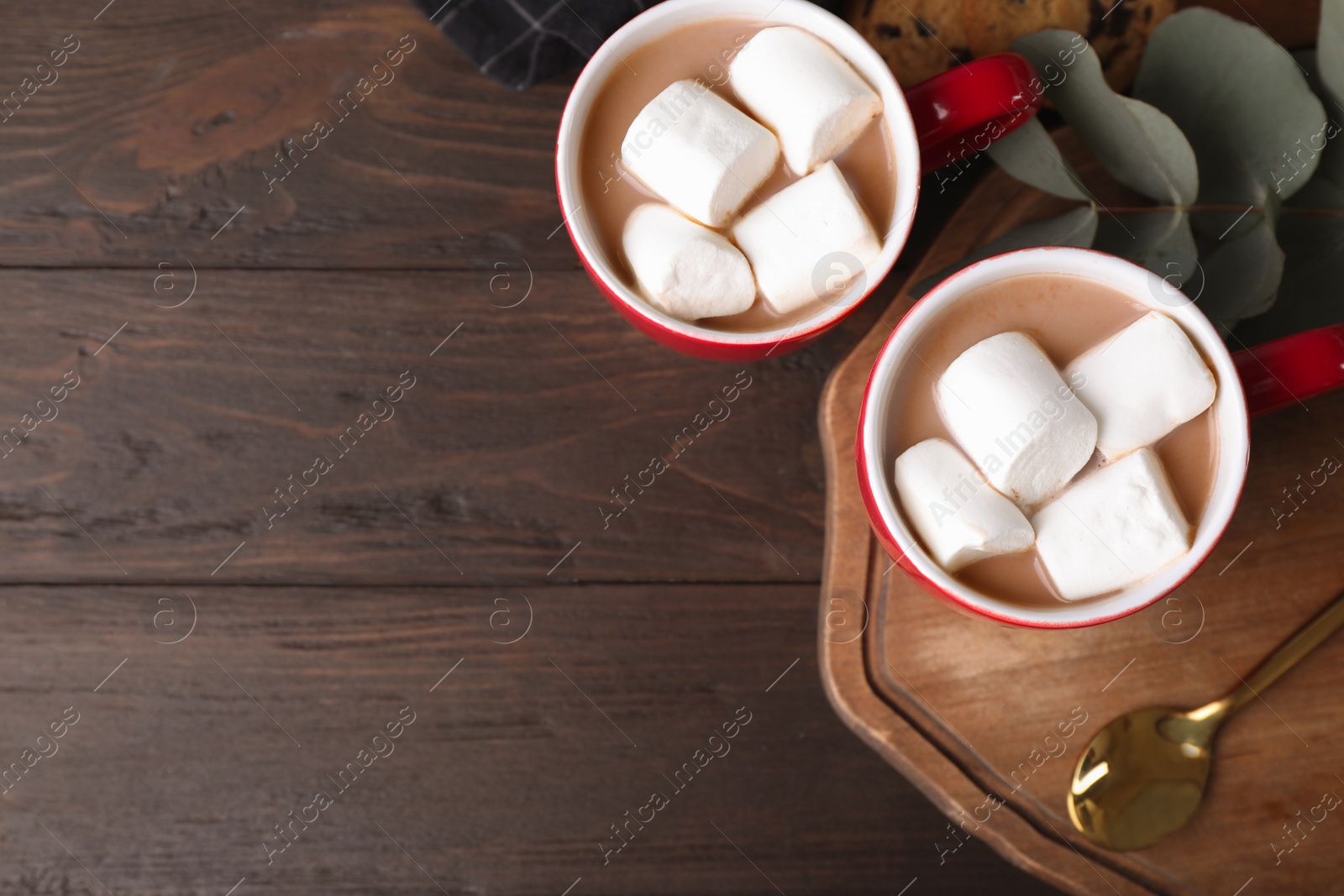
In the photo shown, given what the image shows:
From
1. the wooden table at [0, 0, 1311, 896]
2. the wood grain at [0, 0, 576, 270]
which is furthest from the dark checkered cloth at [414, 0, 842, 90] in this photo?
the wooden table at [0, 0, 1311, 896]

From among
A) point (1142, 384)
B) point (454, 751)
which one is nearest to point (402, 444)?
point (454, 751)

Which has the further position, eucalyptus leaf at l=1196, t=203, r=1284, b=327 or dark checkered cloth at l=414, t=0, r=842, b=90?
dark checkered cloth at l=414, t=0, r=842, b=90

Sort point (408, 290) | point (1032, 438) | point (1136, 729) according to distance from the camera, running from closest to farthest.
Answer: point (1032, 438), point (1136, 729), point (408, 290)

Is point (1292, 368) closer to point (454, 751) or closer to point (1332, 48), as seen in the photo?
point (1332, 48)

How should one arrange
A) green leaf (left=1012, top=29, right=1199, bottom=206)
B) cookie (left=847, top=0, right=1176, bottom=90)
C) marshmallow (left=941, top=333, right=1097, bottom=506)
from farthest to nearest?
cookie (left=847, top=0, right=1176, bottom=90), green leaf (left=1012, top=29, right=1199, bottom=206), marshmallow (left=941, top=333, right=1097, bottom=506)

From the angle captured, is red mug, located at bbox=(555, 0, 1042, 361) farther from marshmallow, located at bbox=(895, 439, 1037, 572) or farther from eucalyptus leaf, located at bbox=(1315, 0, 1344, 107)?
eucalyptus leaf, located at bbox=(1315, 0, 1344, 107)

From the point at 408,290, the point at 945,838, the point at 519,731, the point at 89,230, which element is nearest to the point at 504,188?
the point at 408,290

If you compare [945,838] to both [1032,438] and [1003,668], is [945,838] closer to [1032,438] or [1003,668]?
[1003,668]
